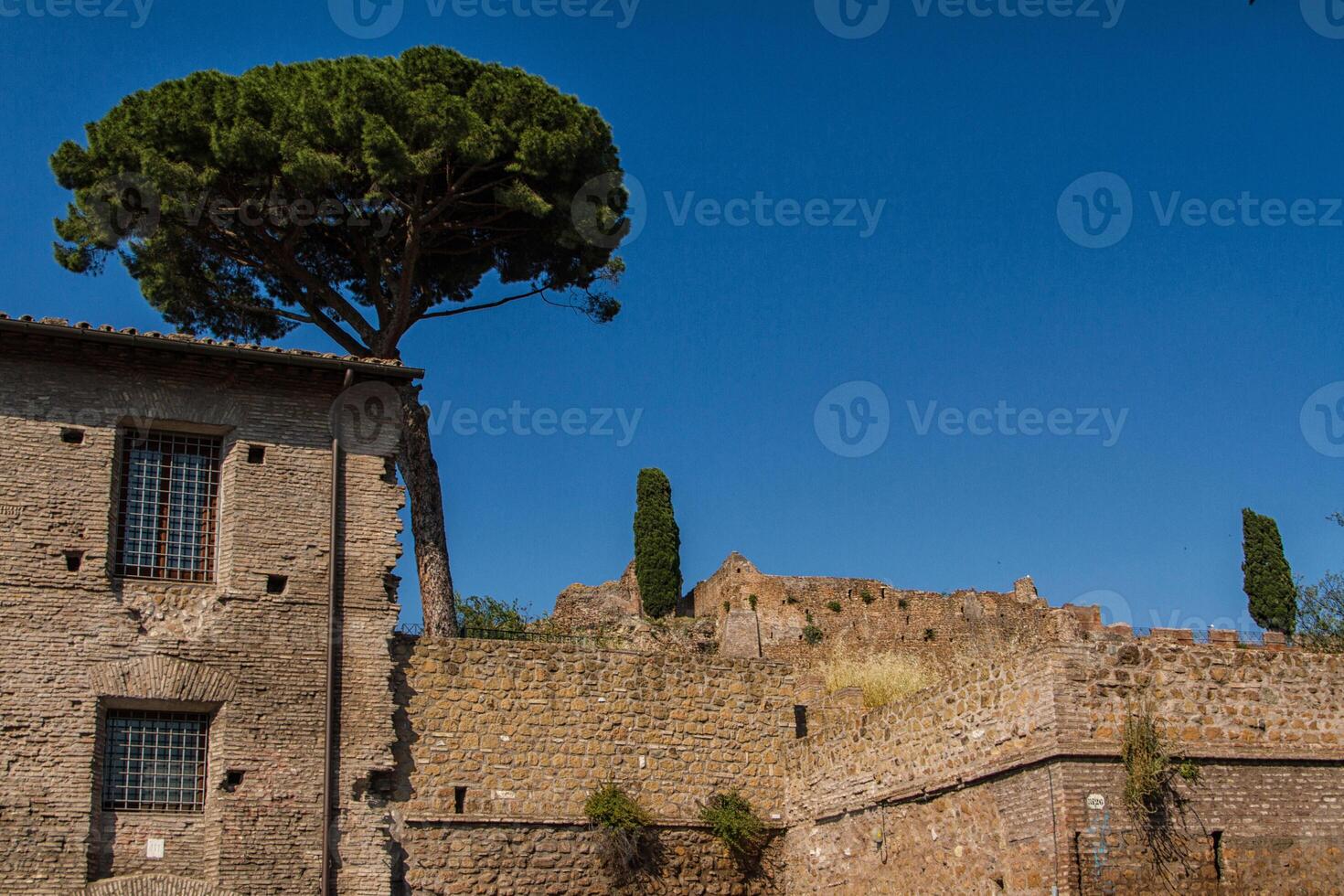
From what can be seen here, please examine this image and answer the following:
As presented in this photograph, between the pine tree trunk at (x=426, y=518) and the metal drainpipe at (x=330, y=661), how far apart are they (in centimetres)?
341

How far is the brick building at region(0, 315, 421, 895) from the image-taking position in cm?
1697

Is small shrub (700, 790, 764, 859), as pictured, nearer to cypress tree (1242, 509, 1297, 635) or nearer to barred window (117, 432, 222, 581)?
barred window (117, 432, 222, 581)

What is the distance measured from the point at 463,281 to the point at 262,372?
23.4 ft

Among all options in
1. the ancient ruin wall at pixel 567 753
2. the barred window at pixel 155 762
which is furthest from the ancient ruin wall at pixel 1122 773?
the barred window at pixel 155 762

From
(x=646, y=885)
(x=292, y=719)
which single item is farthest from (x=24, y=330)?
(x=646, y=885)

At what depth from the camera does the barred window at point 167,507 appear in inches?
714

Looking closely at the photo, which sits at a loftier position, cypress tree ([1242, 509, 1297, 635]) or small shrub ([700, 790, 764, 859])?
cypress tree ([1242, 509, 1297, 635])

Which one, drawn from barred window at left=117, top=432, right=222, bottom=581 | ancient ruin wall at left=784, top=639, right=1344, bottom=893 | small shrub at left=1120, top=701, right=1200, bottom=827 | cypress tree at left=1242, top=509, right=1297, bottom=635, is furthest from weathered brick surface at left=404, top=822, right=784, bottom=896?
cypress tree at left=1242, top=509, right=1297, bottom=635

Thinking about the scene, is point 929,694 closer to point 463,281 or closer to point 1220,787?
point 1220,787

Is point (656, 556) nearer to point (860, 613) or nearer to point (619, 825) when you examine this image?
point (860, 613)

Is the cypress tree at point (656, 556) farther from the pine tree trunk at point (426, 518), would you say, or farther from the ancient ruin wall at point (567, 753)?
the ancient ruin wall at point (567, 753)

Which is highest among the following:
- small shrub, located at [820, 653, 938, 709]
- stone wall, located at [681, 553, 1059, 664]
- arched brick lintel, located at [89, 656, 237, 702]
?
stone wall, located at [681, 553, 1059, 664]

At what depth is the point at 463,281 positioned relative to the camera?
2573cm

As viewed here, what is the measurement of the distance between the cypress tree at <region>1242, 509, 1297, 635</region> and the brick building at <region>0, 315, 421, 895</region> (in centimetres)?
2632
